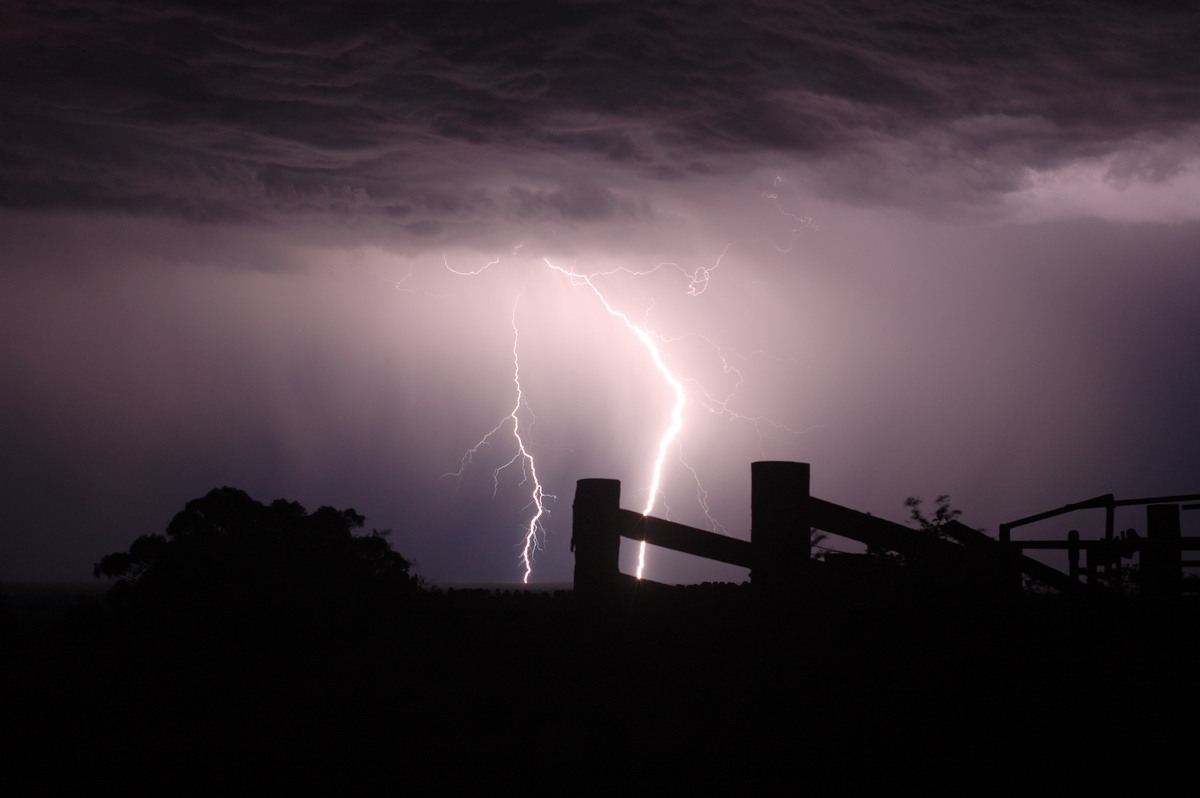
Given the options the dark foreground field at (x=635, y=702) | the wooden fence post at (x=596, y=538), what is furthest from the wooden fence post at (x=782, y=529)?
the wooden fence post at (x=596, y=538)

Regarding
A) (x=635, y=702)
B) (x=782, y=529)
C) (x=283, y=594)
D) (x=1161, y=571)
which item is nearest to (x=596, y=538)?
(x=782, y=529)

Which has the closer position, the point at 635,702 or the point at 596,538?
the point at 635,702

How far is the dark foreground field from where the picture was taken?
4277 millimetres

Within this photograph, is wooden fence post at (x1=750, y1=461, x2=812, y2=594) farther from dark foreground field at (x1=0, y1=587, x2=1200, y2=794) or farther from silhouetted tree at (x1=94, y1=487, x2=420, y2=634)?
silhouetted tree at (x1=94, y1=487, x2=420, y2=634)

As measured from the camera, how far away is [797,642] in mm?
5824

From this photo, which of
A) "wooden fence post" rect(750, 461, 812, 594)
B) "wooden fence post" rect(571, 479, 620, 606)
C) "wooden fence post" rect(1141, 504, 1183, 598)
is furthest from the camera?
"wooden fence post" rect(1141, 504, 1183, 598)

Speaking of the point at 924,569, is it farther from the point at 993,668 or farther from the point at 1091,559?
the point at 1091,559

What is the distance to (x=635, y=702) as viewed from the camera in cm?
518

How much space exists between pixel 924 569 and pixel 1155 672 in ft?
5.12

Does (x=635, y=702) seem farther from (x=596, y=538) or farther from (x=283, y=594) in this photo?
(x=283, y=594)

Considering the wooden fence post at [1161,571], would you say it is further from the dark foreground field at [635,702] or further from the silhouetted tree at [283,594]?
the silhouetted tree at [283,594]

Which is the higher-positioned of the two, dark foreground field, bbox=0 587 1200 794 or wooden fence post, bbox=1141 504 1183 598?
wooden fence post, bbox=1141 504 1183 598

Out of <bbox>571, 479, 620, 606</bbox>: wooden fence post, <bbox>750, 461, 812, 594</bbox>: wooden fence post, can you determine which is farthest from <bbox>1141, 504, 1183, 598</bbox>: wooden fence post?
<bbox>571, 479, 620, 606</bbox>: wooden fence post

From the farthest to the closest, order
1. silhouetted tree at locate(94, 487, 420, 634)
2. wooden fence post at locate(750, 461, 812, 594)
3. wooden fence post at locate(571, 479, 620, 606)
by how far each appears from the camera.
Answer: silhouetted tree at locate(94, 487, 420, 634) < wooden fence post at locate(571, 479, 620, 606) < wooden fence post at locate(750, 461, 812, 594)
